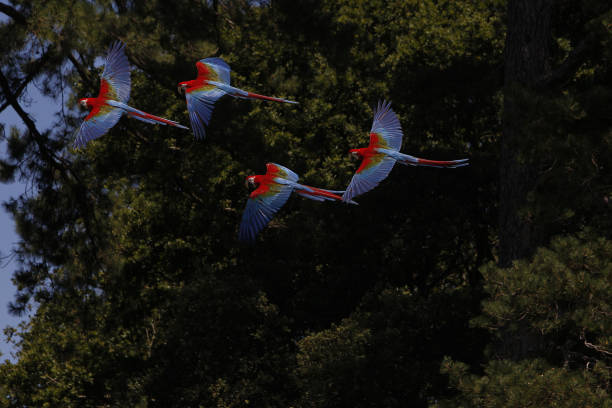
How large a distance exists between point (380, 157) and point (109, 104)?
7.51 ft

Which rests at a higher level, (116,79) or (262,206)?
(116,79)

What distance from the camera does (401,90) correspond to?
14117mm

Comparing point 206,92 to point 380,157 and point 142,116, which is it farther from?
point 380,157

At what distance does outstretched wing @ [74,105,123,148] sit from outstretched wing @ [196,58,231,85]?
36.5 inches

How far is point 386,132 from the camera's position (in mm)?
7488

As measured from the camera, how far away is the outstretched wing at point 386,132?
24.1 feet

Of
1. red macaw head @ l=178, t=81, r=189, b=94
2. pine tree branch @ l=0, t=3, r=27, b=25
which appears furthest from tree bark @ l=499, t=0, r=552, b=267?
pine tree branch @ l=0, t=3, r=27, b=25

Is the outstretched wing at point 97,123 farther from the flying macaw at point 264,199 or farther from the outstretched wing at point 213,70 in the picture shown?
the flying macaw at point 264,199

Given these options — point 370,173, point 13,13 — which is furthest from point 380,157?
point 13,13

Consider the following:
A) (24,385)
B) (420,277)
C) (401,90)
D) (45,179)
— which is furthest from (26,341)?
(401,90)

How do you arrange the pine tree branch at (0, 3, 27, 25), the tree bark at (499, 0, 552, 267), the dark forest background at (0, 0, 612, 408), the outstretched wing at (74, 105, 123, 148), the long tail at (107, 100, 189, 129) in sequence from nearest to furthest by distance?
the long tail at (107, 100, 189, 129) → the outstretched wing at (74, 105, 123, 148) → the dark forest background at (0, 0, 612, 408) → the tree bark at (499, 0, 552, 267) → the pine tree branch at (0, 3, 27, 25)

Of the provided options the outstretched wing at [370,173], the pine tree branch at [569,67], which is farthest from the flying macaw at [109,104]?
the pine tree branch at [569,67]

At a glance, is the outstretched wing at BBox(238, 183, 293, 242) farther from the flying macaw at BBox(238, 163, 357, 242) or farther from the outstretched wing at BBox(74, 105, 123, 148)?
the outstretched wing at BBox(74, 105, 123, 148)

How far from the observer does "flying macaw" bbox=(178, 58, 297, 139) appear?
21.9 ft
